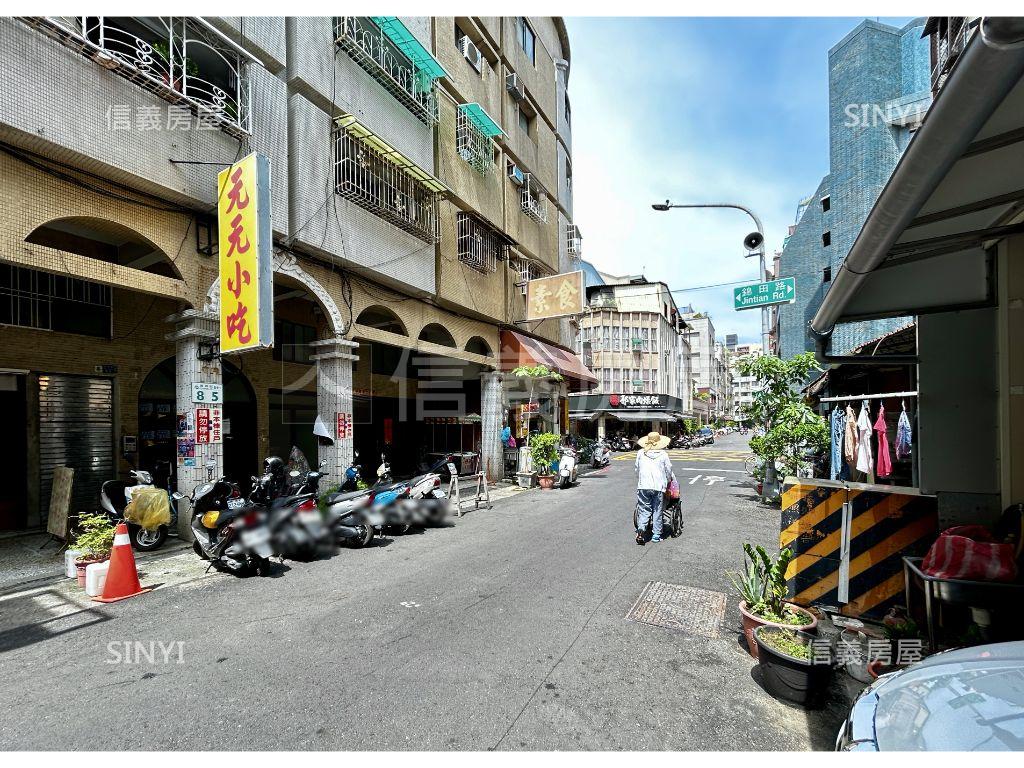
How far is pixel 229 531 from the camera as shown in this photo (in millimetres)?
6598

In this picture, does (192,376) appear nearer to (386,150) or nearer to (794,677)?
(386,150)

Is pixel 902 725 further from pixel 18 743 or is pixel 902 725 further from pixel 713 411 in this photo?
pixel 713 411

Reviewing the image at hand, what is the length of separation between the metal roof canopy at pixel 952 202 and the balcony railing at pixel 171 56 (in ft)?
28.5

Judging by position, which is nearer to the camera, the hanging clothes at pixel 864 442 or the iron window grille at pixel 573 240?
the hanging clothes at pixel 864 442

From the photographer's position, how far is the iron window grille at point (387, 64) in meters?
10.5

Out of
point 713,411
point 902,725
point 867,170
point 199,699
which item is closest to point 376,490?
point 199,699

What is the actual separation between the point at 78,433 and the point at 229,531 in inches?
222

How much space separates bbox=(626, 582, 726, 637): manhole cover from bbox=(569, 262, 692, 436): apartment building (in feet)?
129

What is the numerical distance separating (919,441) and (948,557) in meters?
1.69

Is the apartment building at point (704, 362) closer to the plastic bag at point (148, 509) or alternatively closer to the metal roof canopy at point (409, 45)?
the metal roof canopy at point (409, 45)

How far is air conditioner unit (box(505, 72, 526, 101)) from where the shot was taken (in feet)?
57.1

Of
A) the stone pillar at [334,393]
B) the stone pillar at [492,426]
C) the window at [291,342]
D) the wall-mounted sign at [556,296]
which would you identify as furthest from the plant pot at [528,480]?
the window at [291,342]

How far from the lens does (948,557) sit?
3.85m

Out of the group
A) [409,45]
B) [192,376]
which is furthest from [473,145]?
[192,376]
